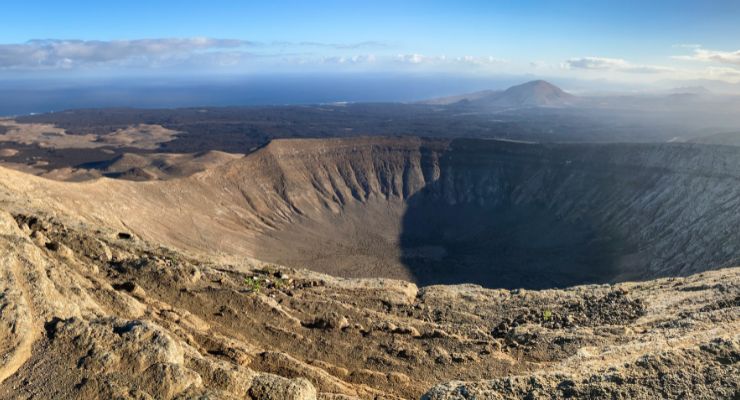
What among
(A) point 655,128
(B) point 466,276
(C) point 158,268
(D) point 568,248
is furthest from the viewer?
(A) point 655,128

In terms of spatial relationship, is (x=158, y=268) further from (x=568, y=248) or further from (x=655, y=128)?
(x=655, y=128)

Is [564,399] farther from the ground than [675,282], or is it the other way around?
[564,399]

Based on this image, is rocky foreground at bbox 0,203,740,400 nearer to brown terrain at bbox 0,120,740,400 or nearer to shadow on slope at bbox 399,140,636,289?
brown terrain at bbox 0,120,740,400

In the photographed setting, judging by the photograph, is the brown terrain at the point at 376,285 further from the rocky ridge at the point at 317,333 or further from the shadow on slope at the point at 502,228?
the shadow on slope at the point at 502,228

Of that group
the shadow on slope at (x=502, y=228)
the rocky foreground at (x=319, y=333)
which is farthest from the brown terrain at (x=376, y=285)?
the shadow on slope at (x=502, y=228)

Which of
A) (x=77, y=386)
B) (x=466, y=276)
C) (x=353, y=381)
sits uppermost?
(x=77, y=386)

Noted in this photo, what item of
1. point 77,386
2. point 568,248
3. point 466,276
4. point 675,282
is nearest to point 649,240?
point 568,248

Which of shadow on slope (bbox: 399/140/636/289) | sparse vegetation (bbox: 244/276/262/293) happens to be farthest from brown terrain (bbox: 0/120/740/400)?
shadow on slope (bbox: 399/140/636/289)
